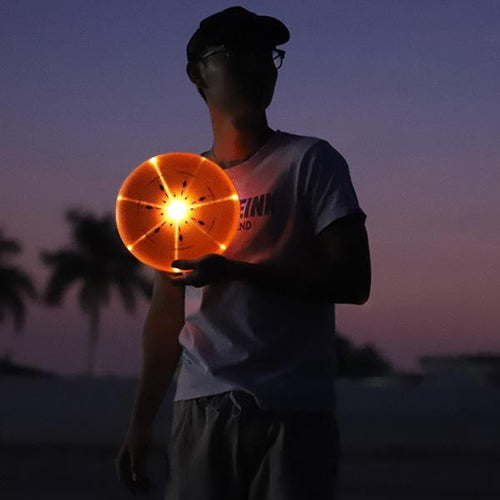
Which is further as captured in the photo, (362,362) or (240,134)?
(362,362)

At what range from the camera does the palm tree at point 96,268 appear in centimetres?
5409

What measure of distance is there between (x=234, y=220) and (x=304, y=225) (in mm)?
194

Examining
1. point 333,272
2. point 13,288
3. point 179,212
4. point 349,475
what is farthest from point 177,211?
point 13,288

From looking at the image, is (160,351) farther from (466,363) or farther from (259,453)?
(466,363)

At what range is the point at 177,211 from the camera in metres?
2.64

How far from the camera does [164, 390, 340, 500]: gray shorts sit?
101 inches

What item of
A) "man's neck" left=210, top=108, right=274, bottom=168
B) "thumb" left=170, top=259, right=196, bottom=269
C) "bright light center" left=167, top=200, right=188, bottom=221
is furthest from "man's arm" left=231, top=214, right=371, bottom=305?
"man's neck" left=210, top=108, right=274, bottom=168

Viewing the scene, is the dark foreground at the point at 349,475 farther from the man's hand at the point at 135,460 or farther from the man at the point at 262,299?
the man at the point at 262,299

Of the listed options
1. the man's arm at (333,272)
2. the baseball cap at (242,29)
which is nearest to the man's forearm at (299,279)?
the man's arm at (333,272)

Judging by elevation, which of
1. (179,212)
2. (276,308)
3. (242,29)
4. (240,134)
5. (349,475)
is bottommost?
(349,475)

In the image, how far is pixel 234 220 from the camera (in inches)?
104

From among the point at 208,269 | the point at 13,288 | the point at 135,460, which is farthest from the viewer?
the point at 13,288

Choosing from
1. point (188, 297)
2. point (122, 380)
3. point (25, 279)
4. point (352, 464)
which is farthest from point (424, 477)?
point (25, 279)

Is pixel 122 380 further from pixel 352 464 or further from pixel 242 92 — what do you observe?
pixel 242 92
